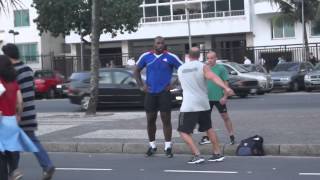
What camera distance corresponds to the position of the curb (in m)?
11.5

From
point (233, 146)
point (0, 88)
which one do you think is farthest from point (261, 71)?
point (0, 88)

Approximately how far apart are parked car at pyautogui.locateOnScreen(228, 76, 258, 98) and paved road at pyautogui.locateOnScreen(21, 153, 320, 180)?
639 inches

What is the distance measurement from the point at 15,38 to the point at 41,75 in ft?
71.9

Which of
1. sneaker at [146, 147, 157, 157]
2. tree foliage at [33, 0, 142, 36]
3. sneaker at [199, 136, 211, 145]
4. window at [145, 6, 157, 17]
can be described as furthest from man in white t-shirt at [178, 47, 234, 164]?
window at [145, 6, 157, 17]

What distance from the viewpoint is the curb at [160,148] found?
11.5 m

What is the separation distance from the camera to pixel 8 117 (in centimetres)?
816

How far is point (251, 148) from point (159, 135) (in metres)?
2.87

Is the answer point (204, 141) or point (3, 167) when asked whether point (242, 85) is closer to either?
point (204, 141)

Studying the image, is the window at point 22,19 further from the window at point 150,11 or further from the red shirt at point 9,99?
the red shirt at point 9,99

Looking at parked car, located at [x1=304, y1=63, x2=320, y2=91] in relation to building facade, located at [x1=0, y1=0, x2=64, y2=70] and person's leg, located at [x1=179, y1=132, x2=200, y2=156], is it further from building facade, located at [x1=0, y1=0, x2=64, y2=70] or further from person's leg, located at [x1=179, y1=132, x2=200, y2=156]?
building facade, located at [x1=0, y1=0, x2=64, y2=70]

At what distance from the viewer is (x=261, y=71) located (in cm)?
3225


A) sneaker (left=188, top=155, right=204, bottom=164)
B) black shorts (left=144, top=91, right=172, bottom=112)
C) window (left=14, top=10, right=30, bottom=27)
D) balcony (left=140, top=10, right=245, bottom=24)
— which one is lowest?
sneaker (left=188, top=155, right=204, bottom=164)

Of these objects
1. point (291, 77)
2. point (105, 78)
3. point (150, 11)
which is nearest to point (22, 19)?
point (150, 11)

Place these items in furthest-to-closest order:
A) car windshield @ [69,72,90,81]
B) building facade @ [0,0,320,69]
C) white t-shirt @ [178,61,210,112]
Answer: building facade @ [0,0,320,69], car windshield @ [69,72,90,81], white t-shirt @ [178,61,210,112]
